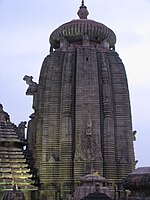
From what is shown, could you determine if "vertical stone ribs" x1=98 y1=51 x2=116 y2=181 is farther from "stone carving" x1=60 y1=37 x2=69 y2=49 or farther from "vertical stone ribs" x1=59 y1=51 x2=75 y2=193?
"stone carving" x1=60 y1=37 x2=69 y2=49

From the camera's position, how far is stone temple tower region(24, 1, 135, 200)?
104 ft

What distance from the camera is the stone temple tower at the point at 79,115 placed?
31.6 meters

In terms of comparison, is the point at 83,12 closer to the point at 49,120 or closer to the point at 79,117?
the point at 79,117

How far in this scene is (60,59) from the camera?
3609 cm

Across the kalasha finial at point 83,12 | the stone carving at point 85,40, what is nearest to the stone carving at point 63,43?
the stone carving at point 85,40

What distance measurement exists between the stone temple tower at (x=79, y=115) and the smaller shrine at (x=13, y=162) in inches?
50.9

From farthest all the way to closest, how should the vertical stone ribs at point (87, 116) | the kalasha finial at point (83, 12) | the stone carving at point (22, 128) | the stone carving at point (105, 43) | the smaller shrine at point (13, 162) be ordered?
1. the kalasha finial at point (83, 12)
2. the stone carving at point (105, 43)
3. the stone carving at point (22, 128)
4. the vertical stone ribs at point (87, 116)
5. the smaller shrine at point (13, 162)

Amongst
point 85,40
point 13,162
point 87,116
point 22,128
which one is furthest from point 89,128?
point 85,40

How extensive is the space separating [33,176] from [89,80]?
30.8 feet

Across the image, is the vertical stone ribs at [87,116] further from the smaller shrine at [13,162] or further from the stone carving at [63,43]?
the smaller shrine at [13,162]

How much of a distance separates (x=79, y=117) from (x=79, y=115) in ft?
0.58

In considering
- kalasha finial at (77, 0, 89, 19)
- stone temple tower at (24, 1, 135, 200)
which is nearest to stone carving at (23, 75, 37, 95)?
stone temple tower at (24, 1, 135, 200)

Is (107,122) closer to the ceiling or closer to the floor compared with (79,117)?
closer to the floor

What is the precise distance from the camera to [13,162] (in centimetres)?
3181
